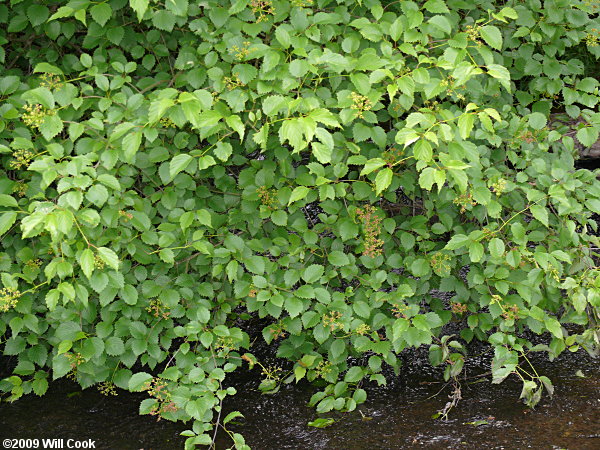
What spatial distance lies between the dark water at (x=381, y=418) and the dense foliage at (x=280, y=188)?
129 mm

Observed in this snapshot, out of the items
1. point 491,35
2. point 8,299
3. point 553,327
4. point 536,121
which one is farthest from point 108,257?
point 536,121

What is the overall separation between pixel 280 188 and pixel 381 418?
110cm

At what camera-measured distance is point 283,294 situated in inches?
112

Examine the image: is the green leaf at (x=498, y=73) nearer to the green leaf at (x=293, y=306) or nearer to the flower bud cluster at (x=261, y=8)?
the flower bud cluster at (x=261, y=8)

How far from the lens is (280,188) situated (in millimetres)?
2871

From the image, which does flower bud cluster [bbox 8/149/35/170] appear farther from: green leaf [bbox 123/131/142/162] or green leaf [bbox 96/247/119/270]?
green leaf [bbox 96/247/119/270]

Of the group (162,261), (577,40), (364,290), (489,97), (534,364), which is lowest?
(534,364)

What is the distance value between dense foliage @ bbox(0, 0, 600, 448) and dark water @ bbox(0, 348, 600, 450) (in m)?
0.13

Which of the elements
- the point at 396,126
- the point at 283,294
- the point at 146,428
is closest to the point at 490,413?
the point at 283,294

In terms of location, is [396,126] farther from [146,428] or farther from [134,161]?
[146,428]

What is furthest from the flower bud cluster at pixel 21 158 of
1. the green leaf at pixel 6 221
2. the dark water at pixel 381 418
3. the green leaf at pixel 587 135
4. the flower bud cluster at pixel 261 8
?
the green leaf at pixel 587 135

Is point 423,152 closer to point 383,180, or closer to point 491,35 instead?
point 383,180

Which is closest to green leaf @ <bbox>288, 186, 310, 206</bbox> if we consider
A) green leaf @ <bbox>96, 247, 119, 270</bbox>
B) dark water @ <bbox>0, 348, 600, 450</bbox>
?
green leaf @ <bbox>96, 247, 119, 270</bbox>

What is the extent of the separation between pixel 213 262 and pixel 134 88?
2.66 ft
